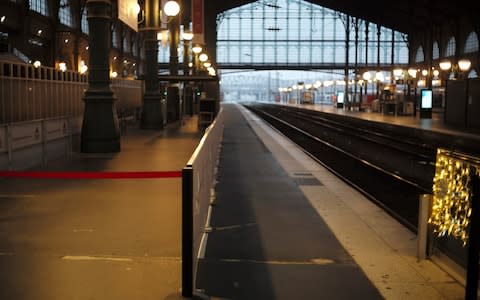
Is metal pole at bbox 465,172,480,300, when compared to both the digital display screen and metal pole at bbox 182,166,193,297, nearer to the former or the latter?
→ metal pole at bbox 182,166,193,297

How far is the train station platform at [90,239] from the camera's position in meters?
5.11

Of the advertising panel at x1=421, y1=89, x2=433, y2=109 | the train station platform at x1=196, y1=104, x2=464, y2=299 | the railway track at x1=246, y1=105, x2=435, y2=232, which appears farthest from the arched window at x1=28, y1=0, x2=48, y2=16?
the train station platform at x1=196, y1=104, x2=464, y2=299

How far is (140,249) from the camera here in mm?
6355

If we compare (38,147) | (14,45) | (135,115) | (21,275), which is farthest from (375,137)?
(21,275)

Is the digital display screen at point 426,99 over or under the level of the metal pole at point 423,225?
over

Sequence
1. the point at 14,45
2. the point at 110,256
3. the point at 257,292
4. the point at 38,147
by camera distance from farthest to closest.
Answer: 1. the point at 14,45
2. the point at 38,147
3. the point at 110,256
4. the point at 257,292

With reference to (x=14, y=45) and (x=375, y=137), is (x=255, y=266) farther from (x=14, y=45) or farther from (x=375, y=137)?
(x=14, y=45)

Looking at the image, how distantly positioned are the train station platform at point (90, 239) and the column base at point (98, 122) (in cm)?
456

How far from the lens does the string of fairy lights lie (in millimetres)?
5496

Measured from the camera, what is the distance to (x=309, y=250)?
21.8ft

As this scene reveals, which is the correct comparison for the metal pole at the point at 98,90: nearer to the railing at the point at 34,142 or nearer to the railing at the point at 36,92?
the railing at the point at 34,142

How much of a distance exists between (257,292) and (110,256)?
1.72m

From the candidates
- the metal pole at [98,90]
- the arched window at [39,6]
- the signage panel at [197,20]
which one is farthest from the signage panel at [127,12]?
the arched window at [39,6]

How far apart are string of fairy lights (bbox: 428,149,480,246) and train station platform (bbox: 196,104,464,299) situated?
17.5 inches
